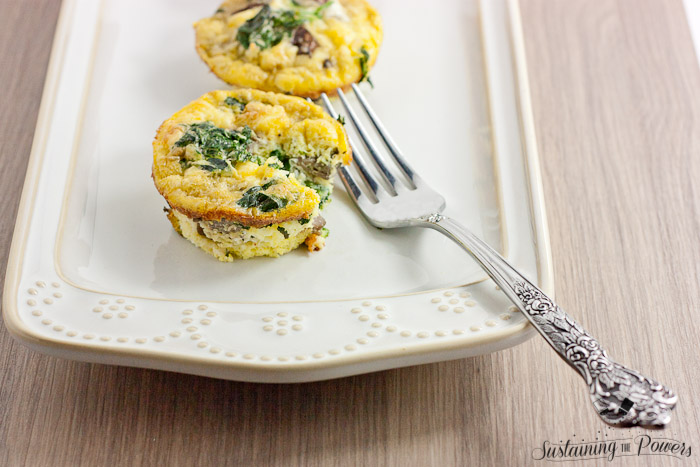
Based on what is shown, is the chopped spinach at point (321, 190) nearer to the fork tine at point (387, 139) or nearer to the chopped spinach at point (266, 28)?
the fork tine at point (387, 139)

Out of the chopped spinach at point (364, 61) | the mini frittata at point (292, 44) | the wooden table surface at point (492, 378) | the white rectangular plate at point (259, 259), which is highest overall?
the mini frittata at point (292, 44)

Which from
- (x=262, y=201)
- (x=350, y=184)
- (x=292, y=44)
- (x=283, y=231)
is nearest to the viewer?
(x=262, y=201)

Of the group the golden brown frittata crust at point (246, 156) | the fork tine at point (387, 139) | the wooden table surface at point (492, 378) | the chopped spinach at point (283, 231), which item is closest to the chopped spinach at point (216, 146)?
the golden brown frittata crust at point (246, 156)

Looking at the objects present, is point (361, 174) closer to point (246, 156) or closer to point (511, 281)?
point (246, 156)

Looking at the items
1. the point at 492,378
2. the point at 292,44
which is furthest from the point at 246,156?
the point at 492,378

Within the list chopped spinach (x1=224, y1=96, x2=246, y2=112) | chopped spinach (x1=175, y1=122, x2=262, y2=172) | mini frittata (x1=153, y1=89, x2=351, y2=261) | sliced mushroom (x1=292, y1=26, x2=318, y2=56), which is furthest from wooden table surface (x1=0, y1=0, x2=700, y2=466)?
sliced mushroom (x1=292, y1=26, x2=318, y2=56)

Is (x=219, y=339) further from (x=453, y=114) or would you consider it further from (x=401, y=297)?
(x=453, y=114)
